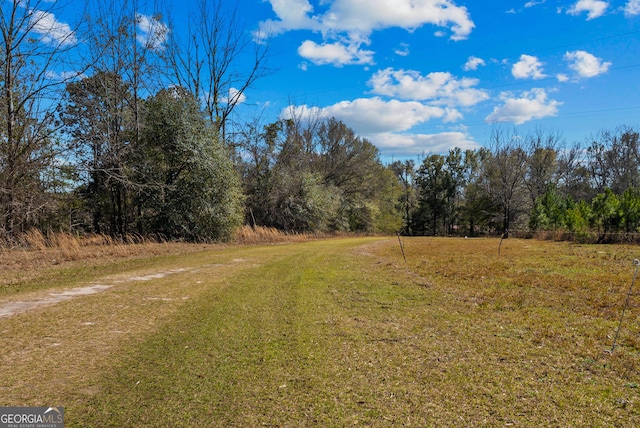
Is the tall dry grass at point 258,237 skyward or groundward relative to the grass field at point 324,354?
skyward

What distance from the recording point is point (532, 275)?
8.63 m

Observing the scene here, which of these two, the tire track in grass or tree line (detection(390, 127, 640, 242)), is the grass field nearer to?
the tire track in grass

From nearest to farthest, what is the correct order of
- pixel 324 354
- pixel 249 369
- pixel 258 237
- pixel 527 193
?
pixel 249 369 < pixel 324 354 < pixel 258 237 < pixel 527 193

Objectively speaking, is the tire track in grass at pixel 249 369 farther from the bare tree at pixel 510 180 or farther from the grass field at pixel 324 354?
the bare tree at pixel 510 180

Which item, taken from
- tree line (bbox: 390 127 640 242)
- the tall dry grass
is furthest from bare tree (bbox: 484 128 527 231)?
the tall dry grass

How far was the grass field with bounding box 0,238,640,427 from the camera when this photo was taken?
9.08 feet

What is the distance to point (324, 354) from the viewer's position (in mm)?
3846

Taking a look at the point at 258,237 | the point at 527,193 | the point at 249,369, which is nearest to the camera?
the point at 249,369

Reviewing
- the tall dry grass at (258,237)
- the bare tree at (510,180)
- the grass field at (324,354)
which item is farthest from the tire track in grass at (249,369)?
the bare tree at (510,180)

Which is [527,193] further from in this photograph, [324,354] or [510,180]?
[324,354]

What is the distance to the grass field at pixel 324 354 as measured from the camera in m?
2.77

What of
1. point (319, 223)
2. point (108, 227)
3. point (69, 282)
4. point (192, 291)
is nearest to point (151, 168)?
point (108, 227)

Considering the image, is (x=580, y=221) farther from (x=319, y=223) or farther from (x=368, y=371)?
(x=368, y=371)

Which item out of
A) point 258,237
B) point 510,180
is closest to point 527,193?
point 510,180
